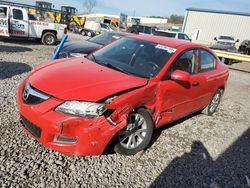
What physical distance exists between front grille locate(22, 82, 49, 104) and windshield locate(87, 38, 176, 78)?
129 centimetres

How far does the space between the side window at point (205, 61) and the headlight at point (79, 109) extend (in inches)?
104

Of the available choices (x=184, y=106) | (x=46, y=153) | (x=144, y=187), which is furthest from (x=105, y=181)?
(x=184, y=106)

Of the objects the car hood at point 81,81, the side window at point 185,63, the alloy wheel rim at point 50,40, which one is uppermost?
the side window at point 185,63

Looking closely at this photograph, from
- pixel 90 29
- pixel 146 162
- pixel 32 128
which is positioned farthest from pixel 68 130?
pixel 90 29

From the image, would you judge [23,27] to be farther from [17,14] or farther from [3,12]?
[3,12]

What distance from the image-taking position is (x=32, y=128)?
11.0ft

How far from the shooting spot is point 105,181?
3.23 metres

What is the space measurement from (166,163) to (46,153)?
5.60ft

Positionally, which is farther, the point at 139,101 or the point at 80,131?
the point at 139,101

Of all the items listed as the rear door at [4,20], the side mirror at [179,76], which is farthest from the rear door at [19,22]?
the side mirror at [179,76]

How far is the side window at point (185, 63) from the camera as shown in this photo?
4.22 metres

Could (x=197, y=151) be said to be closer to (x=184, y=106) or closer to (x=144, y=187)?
(x=184, y=106)

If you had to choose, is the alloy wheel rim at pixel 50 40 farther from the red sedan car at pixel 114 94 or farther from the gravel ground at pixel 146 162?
the red sedan car at pixel 114 94

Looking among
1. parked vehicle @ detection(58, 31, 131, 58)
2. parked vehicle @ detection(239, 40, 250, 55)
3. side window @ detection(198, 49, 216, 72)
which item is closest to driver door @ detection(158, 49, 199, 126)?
side window @ detection(198, 49, 216, 72)
